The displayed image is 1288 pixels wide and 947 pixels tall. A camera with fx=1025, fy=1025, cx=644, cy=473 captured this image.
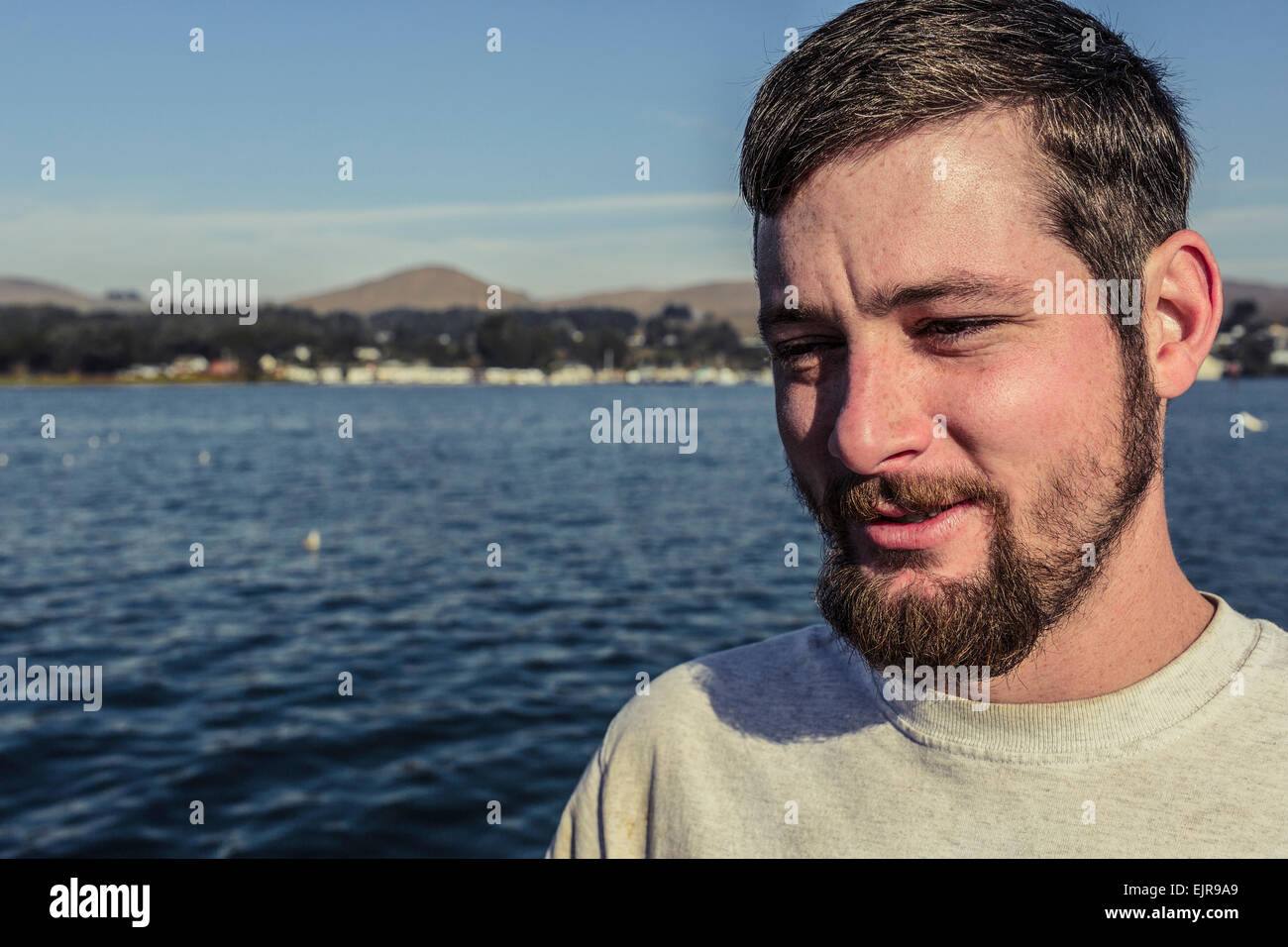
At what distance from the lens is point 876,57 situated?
2.15 metres

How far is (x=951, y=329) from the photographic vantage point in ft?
6.88

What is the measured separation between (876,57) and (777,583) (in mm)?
23962

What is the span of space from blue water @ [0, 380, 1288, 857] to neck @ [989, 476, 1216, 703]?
10568mm

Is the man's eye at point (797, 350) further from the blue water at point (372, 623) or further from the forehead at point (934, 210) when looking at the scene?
the blue water at point (372, 623)

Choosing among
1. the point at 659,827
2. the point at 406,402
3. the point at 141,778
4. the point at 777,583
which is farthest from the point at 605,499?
the point at 406,402

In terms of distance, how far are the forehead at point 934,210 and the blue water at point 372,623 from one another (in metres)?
10.9

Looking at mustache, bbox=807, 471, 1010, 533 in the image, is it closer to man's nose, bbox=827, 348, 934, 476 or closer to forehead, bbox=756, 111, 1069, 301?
man's nose, bbox=827, 348, 934, 476

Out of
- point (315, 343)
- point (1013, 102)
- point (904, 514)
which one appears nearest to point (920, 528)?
point (904, 514)

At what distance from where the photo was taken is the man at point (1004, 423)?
207 centimetres

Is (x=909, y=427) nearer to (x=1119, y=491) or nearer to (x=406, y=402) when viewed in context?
(x=1119, y=491)

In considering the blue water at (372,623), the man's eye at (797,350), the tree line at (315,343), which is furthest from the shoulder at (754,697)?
the tree line at (315,343)

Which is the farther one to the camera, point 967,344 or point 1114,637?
point 1114,637

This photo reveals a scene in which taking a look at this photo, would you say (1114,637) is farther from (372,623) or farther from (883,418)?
(372,623)

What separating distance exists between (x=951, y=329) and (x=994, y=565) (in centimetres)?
50
